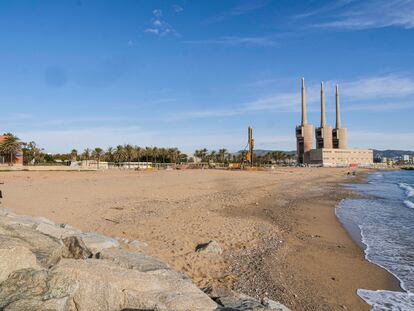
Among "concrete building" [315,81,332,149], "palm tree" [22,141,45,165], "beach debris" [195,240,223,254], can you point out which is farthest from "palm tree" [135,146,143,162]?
"beach debris" [195,240,223,254]

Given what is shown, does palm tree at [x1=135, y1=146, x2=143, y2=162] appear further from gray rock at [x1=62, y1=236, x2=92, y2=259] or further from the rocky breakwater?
the rocky breakwater

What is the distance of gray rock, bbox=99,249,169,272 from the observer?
212 inches

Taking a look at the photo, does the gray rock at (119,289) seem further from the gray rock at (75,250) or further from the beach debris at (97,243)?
the beach debris at (97,243)

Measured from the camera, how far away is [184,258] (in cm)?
802

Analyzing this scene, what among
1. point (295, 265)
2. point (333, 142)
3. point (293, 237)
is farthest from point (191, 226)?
point (333, 142)

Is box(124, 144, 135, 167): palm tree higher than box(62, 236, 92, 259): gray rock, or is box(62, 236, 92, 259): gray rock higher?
box(124, 144, 135, 167): palm tree

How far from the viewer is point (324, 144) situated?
16925 cm

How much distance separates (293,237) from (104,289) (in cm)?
870

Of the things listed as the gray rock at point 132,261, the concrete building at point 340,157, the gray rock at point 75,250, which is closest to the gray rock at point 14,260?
the gray rock at point 75,250

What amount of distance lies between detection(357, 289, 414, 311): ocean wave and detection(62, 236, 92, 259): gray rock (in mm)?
5089

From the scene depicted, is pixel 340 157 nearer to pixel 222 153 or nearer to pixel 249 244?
pixel 222 153

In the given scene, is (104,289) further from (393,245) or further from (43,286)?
(393,245)

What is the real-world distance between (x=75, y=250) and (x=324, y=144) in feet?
569

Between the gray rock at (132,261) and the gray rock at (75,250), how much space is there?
32 centimetres
